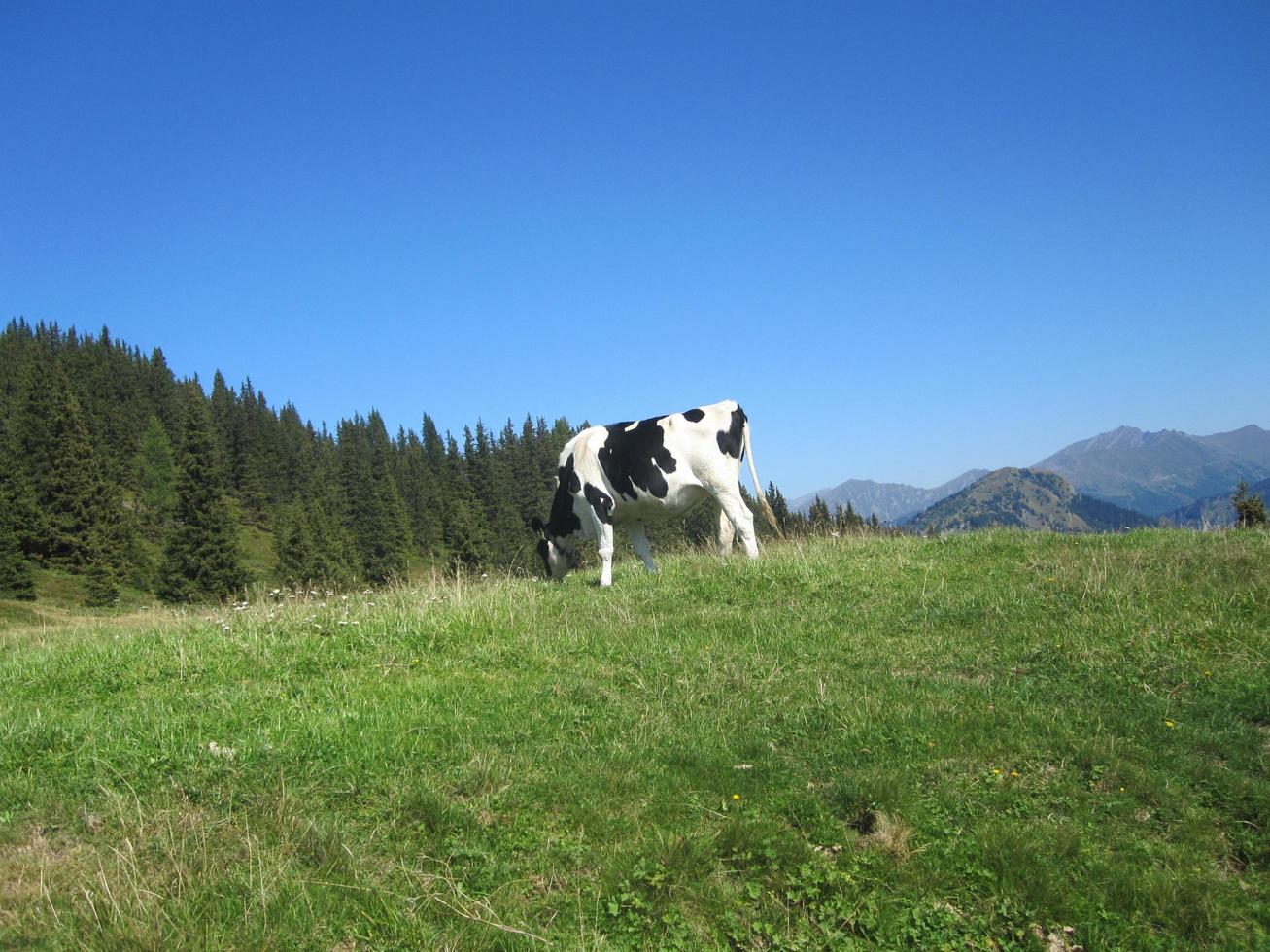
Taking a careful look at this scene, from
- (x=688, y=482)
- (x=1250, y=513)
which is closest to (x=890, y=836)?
(x=688, y=482)

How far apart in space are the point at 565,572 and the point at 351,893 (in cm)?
1250

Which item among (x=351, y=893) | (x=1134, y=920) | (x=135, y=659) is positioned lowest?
(x=1134, y=920)

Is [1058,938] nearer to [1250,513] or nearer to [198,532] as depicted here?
[1250,513]

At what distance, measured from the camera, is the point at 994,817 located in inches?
208

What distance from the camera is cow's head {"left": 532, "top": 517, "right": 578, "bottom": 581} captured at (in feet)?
54.0

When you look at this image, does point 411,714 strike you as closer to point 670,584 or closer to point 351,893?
point 351,893

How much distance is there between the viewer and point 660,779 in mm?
5895

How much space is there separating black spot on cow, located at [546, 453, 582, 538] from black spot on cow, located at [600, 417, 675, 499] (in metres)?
0.82

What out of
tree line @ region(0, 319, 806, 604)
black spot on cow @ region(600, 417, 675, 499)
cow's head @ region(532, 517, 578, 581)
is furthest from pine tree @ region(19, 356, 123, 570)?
black spot on cow @ region(600, 417, 675, 499)

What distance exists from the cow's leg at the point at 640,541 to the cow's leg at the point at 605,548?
3.25 ft

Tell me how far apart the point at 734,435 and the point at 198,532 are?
6006 centimetres

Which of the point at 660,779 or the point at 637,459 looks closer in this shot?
the point at 660,779

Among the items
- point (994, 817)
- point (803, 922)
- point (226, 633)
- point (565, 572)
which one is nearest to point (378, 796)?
point (803, 922)

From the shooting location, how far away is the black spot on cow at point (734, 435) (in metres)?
14.9
